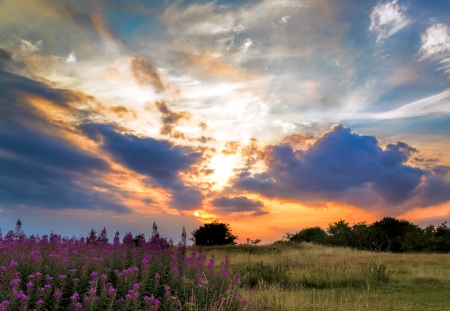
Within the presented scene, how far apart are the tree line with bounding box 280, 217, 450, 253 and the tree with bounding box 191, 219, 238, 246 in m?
12.1

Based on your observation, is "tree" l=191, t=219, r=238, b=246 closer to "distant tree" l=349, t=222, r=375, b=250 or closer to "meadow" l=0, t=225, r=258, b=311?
"distant tree" l=349, t=222, r=375, b=250

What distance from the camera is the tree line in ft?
129

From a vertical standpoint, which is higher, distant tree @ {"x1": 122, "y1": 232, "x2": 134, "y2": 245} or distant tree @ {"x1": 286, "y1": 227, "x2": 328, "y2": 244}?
distant tree @ {"x1": 286, "y1": 227, "x2": 328, "y2": 244}

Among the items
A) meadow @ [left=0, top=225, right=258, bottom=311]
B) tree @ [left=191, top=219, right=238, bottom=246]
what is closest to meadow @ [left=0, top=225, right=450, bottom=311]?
meadow @ [left=0, top=225, right=258, bottom=311]

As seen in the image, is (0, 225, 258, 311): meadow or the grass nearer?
(0, 225, 258, 311): meadow

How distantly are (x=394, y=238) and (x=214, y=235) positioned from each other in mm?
21179

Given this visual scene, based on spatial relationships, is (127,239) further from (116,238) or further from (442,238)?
(442,238)

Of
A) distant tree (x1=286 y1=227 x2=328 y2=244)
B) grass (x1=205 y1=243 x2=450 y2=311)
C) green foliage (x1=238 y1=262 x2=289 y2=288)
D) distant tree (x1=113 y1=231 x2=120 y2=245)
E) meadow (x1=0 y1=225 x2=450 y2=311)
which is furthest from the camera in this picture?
distant tree (x1=286 y1=227 x2=328 y2=244)

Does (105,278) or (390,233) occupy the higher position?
(390,233)

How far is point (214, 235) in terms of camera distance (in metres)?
38.1

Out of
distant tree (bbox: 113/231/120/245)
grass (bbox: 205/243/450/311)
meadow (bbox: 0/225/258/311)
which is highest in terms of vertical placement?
distant tree (bbox: 113/231/120/245)

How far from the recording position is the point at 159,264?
7.91 metres

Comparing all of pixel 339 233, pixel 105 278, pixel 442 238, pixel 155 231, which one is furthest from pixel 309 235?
pixel 105 278

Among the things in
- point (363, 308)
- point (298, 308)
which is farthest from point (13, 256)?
point (363, 308)
